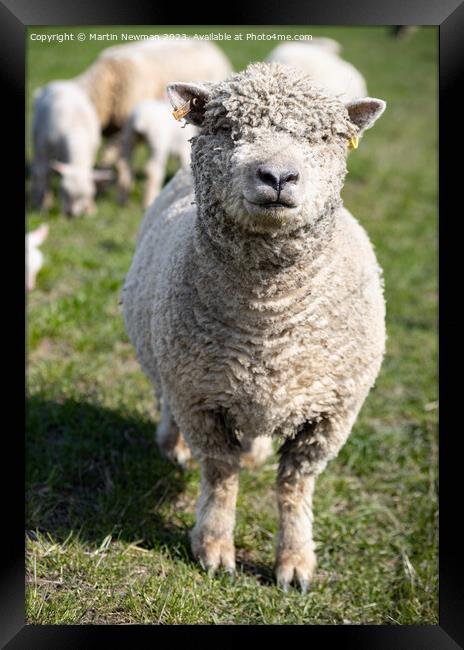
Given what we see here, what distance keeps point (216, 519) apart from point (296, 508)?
31 cm

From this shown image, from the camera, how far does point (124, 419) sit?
157 inches

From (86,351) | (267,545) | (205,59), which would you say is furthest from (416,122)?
(267,545)

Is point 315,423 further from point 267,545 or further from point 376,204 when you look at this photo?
point 376,204

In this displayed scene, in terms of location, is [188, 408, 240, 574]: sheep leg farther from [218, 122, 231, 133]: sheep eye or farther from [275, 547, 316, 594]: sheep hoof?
[218, 122, 231, 133]: sheep eye

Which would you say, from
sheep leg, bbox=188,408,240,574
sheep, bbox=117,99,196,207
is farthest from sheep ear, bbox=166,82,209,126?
sheep, bbox=117,99,196,207

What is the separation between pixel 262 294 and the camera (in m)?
2.48

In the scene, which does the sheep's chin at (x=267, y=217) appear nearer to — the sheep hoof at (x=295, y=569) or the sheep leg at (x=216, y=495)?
the sheep leg at (x=216, y=495)

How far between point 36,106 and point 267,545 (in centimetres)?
597

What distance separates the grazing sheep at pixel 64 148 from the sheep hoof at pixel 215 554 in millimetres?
4783

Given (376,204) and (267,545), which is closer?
(267,545)

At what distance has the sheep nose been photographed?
2.10 m

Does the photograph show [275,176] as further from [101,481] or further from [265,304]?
[101,481]

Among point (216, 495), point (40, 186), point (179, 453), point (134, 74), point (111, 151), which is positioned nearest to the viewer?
point (216, 495)
